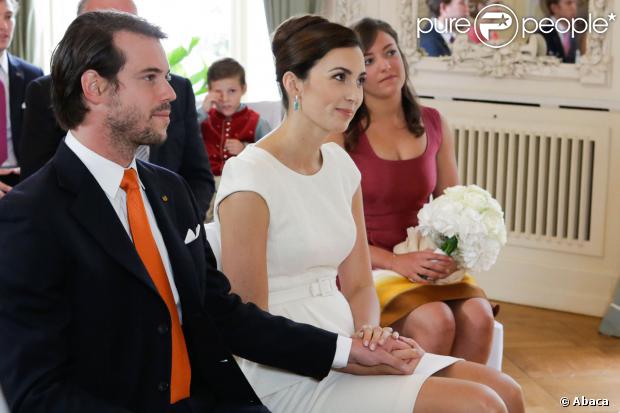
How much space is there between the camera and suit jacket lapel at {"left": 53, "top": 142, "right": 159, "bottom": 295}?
2.00m

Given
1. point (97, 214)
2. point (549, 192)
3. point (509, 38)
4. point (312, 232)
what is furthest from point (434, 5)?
point (97, 214)

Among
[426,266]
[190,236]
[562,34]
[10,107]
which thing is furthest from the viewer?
[562,34]

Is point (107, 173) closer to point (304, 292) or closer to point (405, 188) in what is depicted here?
point (304, 292)

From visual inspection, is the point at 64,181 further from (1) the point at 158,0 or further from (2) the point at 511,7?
(1) the point at 158,0

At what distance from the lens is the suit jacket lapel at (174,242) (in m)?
2.14

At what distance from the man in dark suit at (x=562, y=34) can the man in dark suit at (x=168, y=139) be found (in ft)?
7.89

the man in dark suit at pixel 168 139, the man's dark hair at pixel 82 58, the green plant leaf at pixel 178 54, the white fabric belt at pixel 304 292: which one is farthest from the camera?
the green plant leaf at pixel 178 54

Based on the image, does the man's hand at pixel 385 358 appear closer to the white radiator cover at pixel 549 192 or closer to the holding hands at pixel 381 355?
the holding hands at pixel 381 355

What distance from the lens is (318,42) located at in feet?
9.24

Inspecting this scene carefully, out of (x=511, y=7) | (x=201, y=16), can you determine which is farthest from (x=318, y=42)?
(x=201, y=16)

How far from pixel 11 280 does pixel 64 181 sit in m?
0.24

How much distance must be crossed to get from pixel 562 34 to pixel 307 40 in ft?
9.80

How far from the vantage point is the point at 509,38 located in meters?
5.60

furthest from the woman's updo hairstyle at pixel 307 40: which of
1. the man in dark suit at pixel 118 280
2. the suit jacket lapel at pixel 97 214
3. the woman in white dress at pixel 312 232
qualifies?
the suit jacket lapel at pixel 97 214
